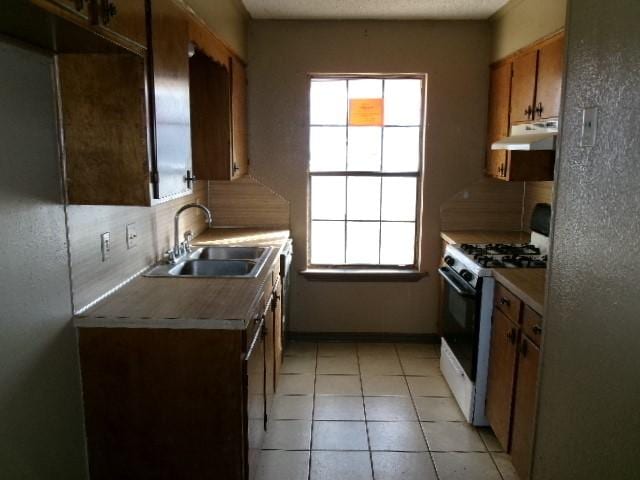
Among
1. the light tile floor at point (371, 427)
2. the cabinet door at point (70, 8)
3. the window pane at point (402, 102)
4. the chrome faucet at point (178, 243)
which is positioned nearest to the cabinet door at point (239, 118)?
the chrome faucet at point (178, 243)

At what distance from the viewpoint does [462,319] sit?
3.15 metres

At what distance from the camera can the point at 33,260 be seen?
1690mm

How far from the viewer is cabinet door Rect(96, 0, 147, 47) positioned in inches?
58.5

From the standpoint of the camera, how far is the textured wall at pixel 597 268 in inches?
44.1

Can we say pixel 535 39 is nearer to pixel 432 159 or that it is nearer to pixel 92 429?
pixel 432 159

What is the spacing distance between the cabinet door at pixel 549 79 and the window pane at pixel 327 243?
5.93 ft

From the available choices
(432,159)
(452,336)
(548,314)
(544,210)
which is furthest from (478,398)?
(432,159)

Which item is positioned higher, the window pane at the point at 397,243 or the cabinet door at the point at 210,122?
the cabinet door at the point at 210,122

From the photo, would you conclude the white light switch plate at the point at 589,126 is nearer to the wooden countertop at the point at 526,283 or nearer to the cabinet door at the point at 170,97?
the wooden countertop at the point at 526,283

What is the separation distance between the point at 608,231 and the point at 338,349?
316cm

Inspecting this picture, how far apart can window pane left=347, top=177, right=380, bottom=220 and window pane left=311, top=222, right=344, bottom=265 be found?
0.16 metres

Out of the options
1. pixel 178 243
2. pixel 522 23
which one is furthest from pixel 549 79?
pixel 178 243

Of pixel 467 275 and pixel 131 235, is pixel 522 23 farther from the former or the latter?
pixel 131 235

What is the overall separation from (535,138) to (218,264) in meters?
1.94
